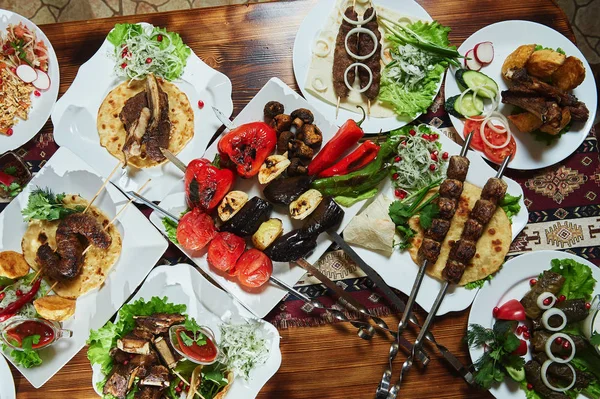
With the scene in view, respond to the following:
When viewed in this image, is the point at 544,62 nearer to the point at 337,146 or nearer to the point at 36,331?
the point at 337,146

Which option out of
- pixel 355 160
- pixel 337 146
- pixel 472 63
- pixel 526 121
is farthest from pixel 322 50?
pixel 526 121

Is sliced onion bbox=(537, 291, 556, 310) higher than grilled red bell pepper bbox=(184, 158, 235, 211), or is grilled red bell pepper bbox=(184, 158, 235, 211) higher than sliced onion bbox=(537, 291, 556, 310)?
grilled red bell pepper bbox=(184, 158, 235, 211)

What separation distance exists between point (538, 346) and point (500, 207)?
121 cm

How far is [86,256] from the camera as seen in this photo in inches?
184

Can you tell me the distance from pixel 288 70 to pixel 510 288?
2.80 meters

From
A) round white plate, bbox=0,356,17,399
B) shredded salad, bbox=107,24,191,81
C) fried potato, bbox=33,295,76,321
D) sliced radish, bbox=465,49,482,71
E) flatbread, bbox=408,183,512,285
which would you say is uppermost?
A: sliced radish, bbox=465,49,482,71

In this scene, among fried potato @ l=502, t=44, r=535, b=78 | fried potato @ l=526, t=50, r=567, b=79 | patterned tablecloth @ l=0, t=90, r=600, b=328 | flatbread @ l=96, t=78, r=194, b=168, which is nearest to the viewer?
fried potato @ l=526, t=50, r=567, b=79

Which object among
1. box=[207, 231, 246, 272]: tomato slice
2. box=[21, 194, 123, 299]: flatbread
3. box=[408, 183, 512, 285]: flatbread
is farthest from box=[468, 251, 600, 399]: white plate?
box=[21, 194, 123, 299]: flatbread

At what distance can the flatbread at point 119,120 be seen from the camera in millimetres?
4719

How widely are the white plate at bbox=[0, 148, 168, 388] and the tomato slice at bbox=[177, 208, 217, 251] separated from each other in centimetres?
26

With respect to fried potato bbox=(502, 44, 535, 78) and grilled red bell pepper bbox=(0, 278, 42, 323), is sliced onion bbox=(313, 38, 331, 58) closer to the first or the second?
fried potato bbox=(502, 44, 535, 78)

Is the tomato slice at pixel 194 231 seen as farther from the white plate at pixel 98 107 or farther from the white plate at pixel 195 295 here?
the white plate at pixel 98 107

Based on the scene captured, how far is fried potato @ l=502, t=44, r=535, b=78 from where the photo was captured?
4.50 metres

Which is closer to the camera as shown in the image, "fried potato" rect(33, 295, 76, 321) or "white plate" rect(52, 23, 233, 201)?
"fried potato" rect(33, 295, 76, 321)
